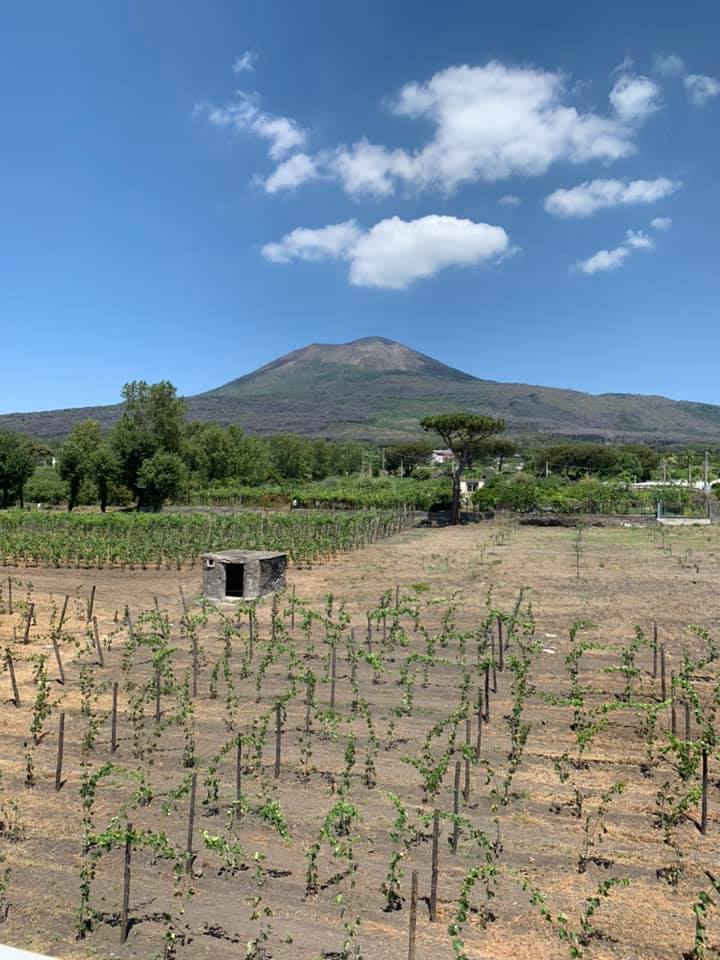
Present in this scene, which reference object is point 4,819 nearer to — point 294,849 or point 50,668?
point 294,849

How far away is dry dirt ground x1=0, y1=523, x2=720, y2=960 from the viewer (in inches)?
191

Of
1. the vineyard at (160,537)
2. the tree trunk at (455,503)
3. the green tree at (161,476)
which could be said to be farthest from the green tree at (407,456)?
the vineyard at (160,537)

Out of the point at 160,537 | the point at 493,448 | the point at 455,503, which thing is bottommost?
the point at 160,537

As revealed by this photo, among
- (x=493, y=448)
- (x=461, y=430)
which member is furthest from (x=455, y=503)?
(x=493, y=448)

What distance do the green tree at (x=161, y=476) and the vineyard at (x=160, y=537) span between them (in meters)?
10.1

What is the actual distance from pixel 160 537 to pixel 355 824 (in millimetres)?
25160

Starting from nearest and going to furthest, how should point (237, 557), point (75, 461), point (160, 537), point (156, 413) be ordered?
point (237, 557) → point (160, 537) → point (75, 461) → point (156, 413)

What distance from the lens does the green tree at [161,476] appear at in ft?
147

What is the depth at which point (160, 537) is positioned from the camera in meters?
30.0

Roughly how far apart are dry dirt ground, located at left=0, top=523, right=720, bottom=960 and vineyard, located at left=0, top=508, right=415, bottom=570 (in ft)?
37.9

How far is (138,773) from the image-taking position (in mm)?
7086

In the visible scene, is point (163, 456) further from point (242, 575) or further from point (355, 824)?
point (355, 824)

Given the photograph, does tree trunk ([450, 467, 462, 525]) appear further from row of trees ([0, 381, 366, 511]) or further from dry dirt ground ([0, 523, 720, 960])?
dry dirt ground ([0, 523, 720, 960])

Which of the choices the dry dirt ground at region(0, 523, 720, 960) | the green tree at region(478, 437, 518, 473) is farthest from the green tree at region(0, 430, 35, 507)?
the dry dirt ground at region(0, 523, 720, 960)
